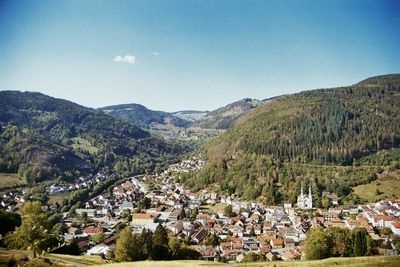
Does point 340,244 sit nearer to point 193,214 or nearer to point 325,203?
point 193,214

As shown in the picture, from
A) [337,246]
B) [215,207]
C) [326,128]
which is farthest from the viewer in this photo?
[326,128]

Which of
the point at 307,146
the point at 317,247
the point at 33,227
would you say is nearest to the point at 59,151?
the point at 307,146

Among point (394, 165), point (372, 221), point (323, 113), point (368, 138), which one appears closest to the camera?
point (372, 221)

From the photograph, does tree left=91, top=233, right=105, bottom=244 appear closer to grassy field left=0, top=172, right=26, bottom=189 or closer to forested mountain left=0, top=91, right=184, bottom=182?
grassy field left=0, top=172, right=26, bottom=189

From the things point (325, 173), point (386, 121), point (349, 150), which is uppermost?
point (386, 121)

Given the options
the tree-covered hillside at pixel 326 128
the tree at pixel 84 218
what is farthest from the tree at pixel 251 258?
the tree-covered hillside at pixel 326 128

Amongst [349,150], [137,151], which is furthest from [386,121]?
[137,151]

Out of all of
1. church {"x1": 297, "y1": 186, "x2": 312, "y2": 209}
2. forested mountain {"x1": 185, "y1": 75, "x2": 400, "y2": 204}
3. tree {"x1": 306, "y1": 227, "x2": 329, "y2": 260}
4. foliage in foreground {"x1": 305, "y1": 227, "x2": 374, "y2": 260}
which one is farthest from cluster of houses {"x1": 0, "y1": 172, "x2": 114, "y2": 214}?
foliage in foreground {"x1": 305, "y1": 227, "x2": 374, "y2": 260}

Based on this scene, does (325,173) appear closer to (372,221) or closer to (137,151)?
(372,221)
